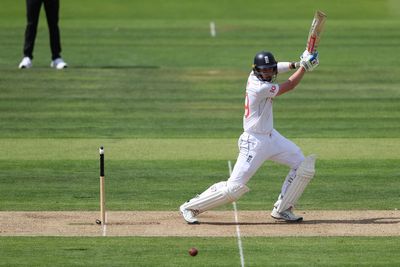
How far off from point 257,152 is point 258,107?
1.81ft

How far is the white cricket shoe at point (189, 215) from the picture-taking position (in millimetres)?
12562

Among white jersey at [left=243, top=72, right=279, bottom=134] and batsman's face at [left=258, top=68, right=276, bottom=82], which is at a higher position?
batsman's face at [left=258, top=68, right=276, bottom=82]

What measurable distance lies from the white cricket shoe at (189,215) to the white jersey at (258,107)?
1248 millimetres

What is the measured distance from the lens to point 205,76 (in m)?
22.1

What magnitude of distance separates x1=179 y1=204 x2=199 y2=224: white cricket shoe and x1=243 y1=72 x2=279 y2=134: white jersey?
49.1 inches

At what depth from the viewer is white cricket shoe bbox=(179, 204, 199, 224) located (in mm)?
12562

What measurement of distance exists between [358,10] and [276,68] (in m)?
19.6

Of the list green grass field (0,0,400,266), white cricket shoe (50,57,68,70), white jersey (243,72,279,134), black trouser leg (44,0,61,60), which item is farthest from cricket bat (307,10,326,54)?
white cricket shoe (50,57,68,70)

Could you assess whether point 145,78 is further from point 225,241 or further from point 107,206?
point 225,241

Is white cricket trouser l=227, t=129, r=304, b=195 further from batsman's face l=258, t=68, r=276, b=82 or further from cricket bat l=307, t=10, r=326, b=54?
cricket bat l=307, t=10, r=326, b=54

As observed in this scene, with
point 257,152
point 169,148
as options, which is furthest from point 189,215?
point 169,148

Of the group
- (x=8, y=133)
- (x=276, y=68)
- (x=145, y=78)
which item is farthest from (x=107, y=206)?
(x=145, y=78)

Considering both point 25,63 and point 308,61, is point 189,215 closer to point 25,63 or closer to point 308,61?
point 308,61

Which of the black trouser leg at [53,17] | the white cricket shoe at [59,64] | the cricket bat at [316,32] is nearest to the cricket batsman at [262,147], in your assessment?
the cricket bat at [316,32]
